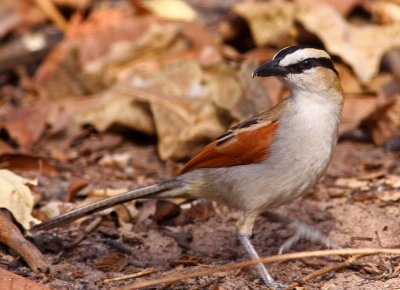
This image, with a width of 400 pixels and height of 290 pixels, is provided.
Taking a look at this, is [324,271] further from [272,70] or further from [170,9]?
[170,9]

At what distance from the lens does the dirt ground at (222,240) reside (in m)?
5.00

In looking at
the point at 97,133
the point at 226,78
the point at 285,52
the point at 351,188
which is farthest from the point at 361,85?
the point at 285,52

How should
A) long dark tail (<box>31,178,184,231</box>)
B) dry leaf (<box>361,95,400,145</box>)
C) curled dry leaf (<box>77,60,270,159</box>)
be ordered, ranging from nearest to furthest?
long dark tail (<box>31,178,184,231</box>) → curled dry leaf (<box>77,60,270,159</box>) → dry leaf (<box>361,95,400,145</box>)

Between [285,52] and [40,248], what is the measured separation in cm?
200

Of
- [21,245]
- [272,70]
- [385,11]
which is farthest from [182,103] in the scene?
[385,11]

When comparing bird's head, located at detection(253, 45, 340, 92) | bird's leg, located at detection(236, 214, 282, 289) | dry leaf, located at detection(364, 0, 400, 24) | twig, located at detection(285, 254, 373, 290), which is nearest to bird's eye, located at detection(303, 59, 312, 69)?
bird's head, located at detection(253, 45, 340, 92)

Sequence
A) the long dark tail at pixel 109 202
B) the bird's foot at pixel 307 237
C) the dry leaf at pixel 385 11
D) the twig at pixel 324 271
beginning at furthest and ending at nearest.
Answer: the dry leaf at pixel 385 11
the bird's foot at pixel 307 237
the long dark tail at pixel 109 202
the twig at pixel 324 271

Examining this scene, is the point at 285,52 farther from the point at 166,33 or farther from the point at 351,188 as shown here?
the point at 166,33

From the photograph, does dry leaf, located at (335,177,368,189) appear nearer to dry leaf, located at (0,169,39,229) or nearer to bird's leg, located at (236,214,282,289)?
bird's leg, located at (236,214,282,289)

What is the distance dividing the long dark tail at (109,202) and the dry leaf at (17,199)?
0.26 meters

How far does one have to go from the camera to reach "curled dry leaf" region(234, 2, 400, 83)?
8.20m

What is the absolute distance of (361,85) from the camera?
8.16 meters

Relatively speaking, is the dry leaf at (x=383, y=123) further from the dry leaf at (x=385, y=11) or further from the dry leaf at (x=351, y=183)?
the dry leaf at (x=385, y=11)

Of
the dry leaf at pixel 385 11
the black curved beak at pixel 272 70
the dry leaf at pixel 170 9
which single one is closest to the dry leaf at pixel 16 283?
the black curved beak at pixel 272 70
